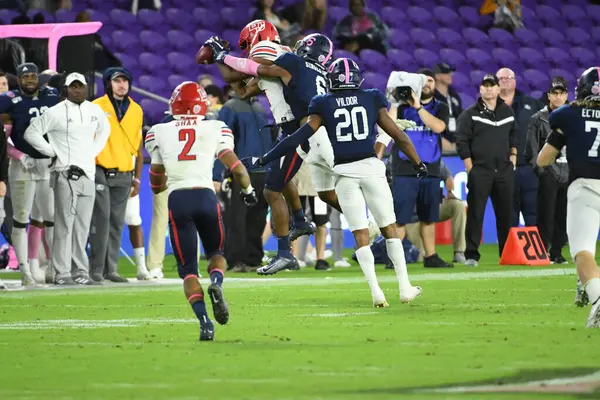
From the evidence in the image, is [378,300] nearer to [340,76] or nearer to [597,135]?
[340,76]

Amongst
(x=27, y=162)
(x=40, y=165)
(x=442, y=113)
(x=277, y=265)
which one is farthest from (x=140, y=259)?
(x=442, y=113)

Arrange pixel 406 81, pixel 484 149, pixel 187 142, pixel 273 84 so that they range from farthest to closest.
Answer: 1. pixel 484 149
2. pixel 406 81
3. pixel 273 84
4. pixel 187 142

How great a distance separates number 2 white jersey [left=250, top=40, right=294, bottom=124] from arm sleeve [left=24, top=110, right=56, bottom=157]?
11.7 feet

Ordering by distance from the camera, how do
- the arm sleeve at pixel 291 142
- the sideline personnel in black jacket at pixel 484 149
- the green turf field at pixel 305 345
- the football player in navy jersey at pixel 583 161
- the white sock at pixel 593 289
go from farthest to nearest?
the sideline personnel in black jacket at pixel 484 149
the arm sleeve at pixel 291 142
the football player in navy jersey at pixel 583 161
the white sock at pixel 593 289
the green turf field at pixel 305 345

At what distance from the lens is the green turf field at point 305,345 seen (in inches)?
284

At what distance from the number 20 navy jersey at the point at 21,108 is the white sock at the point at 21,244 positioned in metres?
1.02

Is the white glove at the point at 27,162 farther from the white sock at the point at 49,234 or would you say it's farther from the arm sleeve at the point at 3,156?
the white sock at the point at 49,234

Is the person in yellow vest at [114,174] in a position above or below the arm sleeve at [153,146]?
below

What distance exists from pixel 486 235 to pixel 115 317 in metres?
13.4

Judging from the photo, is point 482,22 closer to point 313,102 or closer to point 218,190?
point 218,190

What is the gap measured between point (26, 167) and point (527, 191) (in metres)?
7.86

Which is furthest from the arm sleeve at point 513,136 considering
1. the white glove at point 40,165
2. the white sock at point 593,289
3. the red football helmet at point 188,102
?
the red football helmet at point 188,102

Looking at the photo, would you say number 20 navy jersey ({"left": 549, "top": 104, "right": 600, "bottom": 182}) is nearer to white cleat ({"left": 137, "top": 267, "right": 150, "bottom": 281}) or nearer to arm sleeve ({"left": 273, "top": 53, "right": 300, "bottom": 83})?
arm sleeve ({"left": 273, "top": 53, "right": 300, "bottom": 83})

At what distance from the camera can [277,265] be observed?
13.4 m
